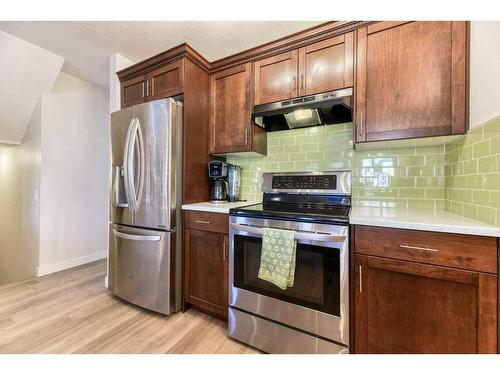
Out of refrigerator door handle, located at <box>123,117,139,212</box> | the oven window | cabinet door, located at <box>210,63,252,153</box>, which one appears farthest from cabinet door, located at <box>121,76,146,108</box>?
the oven window

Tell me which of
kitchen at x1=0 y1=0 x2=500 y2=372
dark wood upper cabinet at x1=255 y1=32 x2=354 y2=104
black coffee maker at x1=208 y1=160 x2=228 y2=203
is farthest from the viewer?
black coffee maker at x1=208 y1=160 x2=228 y2=203

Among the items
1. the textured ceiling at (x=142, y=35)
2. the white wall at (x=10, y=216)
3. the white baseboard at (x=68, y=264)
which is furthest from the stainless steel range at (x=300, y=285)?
the white wall at (x=10, y=216)

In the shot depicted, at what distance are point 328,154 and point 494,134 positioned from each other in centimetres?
100

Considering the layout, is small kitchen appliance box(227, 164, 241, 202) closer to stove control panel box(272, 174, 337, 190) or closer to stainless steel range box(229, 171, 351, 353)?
stove control panel box(272, 174, 337, 190)

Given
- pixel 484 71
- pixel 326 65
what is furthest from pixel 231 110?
pixel 484 71

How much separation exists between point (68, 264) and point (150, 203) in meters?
2.04

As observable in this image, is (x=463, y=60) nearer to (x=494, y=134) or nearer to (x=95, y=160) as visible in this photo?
(x=494, y=134)

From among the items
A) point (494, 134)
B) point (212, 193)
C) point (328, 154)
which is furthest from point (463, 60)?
point (212, 193)

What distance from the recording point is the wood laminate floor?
1.45m

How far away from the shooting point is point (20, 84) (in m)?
2.39

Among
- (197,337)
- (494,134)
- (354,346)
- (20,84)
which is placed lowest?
(197,337)

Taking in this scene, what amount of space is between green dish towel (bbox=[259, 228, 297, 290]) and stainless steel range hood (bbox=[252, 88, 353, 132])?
0.96 m

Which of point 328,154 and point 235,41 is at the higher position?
point 235,41
